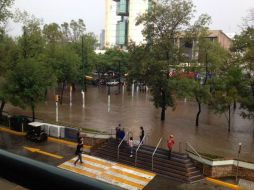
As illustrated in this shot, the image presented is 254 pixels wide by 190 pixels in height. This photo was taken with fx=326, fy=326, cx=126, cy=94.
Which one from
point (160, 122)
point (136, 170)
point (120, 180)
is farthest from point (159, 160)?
point (160, 122)

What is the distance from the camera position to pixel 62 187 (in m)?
0.98

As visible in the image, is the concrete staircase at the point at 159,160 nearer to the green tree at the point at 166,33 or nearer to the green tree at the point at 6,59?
the green tree at the point at 166,33

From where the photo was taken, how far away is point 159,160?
18859 mm

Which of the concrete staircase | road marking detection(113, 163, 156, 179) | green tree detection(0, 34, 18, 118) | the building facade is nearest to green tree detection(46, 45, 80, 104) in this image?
green tree detection(0, 34, 18, 118)

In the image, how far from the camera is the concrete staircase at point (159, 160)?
688 inches

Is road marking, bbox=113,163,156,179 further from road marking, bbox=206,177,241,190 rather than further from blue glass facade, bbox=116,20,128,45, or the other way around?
blue glass facade, bbox=116,20,128,45

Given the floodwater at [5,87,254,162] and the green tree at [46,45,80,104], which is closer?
the floodwater at [5,87,254,162]

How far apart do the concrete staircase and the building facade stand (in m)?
67.3

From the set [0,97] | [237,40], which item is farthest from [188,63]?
[0,97]

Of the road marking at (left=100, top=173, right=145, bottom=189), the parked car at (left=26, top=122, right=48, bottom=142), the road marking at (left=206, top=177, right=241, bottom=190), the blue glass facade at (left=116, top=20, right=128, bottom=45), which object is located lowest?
the road marking at (left=206, top=177, right=241, bottom=190)

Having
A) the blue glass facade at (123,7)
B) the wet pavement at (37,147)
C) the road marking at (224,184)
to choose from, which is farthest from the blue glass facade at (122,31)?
the road marking at (224,184)

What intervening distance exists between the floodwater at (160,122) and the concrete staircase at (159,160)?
1434mm

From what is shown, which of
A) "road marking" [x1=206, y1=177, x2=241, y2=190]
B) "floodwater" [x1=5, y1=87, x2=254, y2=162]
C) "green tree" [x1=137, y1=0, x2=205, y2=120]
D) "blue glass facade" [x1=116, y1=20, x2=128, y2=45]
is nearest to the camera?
"road marking" [x1=206, y1=177, x2=241, y2=190]

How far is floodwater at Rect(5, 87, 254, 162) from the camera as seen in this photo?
21.8 metres
